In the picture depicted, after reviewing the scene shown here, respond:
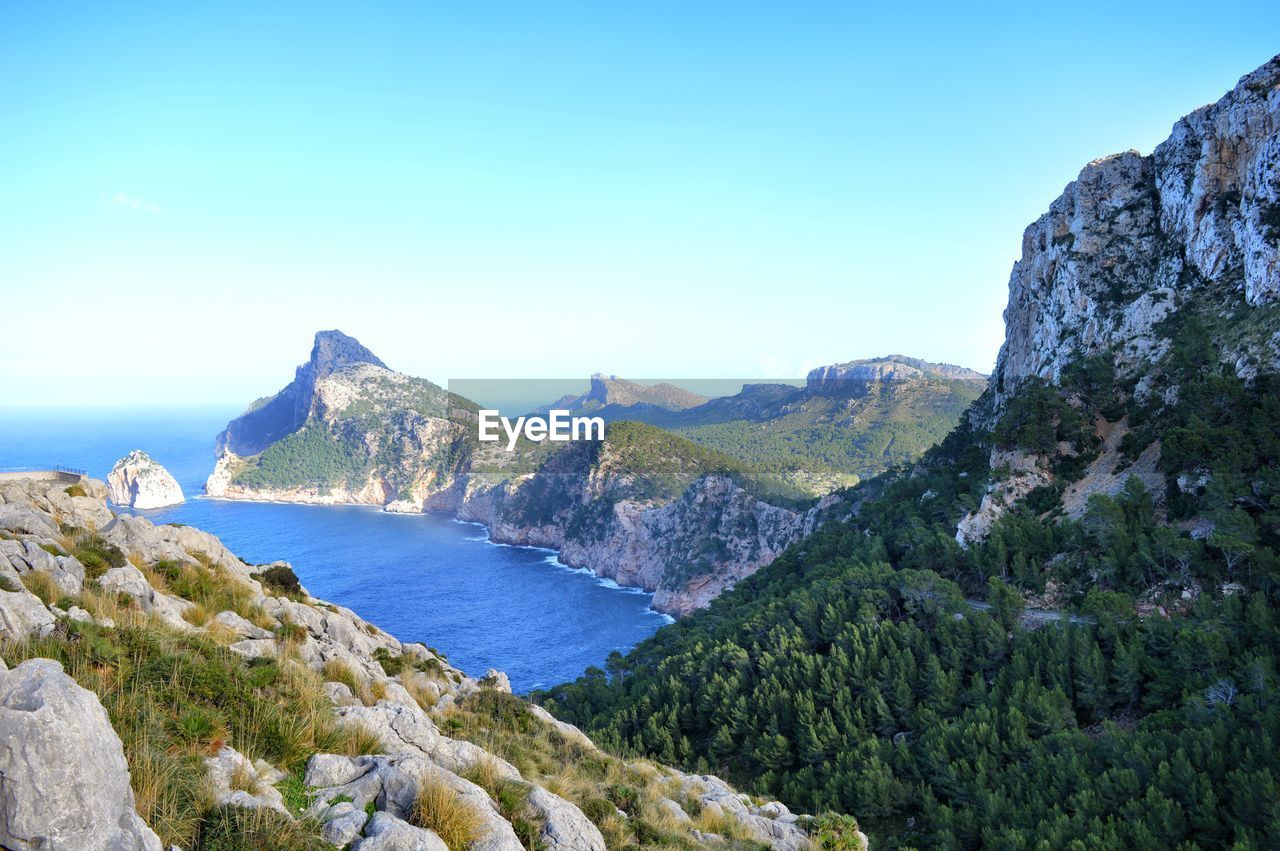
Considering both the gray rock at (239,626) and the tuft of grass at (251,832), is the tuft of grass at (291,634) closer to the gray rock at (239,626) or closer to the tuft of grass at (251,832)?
the gray rock at (239,626)

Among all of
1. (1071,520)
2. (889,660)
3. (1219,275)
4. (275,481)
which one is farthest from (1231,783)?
(275,481)

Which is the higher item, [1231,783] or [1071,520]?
[1071,520]

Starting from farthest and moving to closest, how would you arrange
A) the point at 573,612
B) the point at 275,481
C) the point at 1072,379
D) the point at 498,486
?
the point at 275,481
the point at 498,486
the point at 573,612
the point at 1072,379

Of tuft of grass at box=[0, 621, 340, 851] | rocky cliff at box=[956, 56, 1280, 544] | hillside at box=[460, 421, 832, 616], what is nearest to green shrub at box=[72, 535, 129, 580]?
tuft of grass at box=[0, 621, 340, 851]

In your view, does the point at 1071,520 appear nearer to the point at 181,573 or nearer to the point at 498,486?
the point at 181,573

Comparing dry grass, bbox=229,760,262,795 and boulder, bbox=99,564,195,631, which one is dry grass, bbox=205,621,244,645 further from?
dry grass, bbox=229,760,262,795

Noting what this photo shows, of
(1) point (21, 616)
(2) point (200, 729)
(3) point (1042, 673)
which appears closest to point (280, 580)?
(1) point (21, 616)

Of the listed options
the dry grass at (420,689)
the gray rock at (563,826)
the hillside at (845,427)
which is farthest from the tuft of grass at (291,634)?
the hillside at (845,427)
